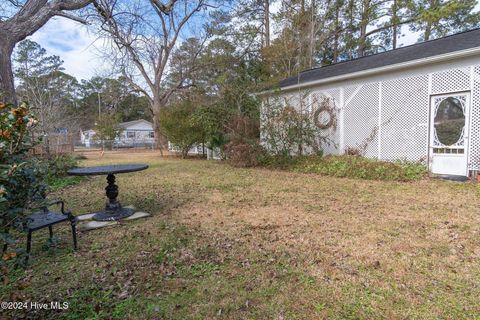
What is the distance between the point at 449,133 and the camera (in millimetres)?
7336

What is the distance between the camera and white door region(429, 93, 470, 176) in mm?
6766

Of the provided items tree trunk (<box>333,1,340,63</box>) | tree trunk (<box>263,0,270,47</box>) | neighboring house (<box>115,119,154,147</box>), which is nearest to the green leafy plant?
tree trunk (<box>263,0,270,47</box>)

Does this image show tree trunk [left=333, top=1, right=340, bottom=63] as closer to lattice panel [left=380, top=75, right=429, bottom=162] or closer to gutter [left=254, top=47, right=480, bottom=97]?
gutter [left=254, top=47, right=480, bottom=97]

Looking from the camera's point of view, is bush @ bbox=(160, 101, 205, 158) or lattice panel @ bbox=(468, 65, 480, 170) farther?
bush @ bbox=(160, 101, 205, 158)

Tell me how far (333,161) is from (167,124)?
32.2 feet

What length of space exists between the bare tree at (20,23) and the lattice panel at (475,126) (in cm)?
994

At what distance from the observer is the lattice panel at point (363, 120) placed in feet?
28.1

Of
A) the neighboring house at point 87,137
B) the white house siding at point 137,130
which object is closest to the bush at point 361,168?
the white house siding at point 137,130

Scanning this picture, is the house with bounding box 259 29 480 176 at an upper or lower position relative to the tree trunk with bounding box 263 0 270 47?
lower

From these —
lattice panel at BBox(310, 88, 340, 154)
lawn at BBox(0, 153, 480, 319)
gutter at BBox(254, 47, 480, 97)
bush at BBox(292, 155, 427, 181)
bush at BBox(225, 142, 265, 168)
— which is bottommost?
lawn at BBox(0, 153, 480, 319)

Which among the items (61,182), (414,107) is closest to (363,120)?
(414,107)

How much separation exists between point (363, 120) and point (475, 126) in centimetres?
295

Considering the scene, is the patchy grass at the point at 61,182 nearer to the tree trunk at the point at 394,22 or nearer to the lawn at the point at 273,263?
the lawn at the point at 273,263

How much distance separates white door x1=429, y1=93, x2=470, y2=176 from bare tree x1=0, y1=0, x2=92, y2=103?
983 cm
